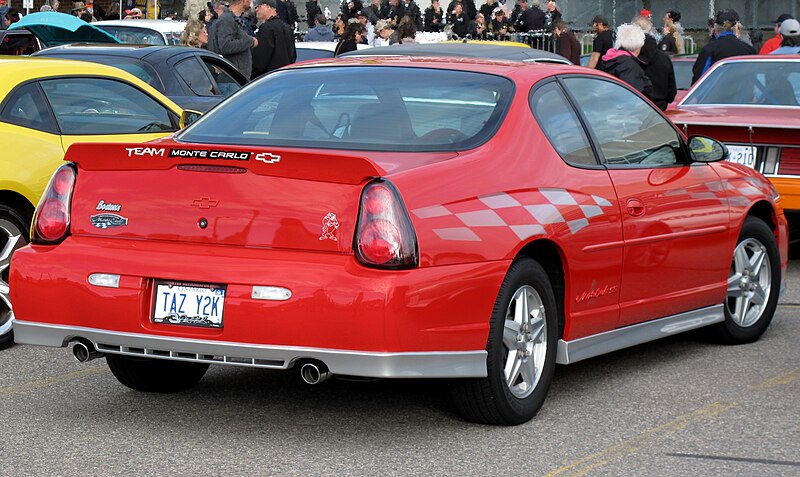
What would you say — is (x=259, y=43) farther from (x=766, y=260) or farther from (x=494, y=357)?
(x=494, y=357)

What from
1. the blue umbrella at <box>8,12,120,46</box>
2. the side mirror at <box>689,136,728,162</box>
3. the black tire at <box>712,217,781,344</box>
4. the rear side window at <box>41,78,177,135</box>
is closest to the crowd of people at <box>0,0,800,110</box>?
the blue umbrella at <box>8,12,120,46</box>

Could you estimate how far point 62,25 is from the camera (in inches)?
682

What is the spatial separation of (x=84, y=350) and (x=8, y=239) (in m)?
2.37

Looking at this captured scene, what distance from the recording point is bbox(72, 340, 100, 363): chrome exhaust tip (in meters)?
5.50

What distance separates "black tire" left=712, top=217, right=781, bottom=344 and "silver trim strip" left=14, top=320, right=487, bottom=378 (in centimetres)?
255

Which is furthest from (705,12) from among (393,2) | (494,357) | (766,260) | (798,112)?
(494,357)

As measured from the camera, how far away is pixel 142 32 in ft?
67.1

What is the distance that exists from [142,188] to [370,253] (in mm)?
968

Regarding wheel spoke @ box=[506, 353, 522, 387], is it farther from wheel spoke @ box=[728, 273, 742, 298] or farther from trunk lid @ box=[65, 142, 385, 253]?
wheel spoke @ box=[728, 273, 742, 298]

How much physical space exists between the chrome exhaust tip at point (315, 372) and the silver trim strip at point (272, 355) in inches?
2.1

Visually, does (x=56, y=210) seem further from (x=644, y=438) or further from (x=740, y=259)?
(x=740, y=259)

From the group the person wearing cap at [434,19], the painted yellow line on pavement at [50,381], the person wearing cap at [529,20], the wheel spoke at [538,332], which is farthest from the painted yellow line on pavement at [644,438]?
the person wearing cap at [434,19]

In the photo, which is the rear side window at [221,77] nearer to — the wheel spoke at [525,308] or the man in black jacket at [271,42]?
the man in black jacket at [271,42]

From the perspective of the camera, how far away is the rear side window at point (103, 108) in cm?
831
